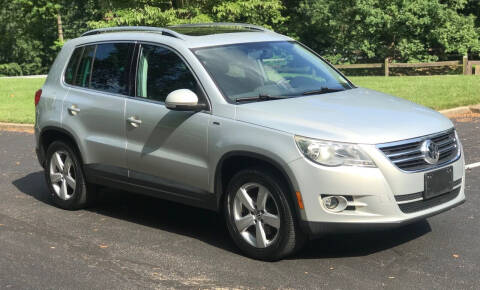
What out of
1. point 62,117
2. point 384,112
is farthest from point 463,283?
point 62,117

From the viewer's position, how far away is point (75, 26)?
65312mm

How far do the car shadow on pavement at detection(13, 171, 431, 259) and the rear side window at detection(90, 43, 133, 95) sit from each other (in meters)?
1.36

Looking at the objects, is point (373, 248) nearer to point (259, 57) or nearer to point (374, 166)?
point (374, 166)

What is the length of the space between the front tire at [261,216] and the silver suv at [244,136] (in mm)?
11

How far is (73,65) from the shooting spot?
8148 millimetres

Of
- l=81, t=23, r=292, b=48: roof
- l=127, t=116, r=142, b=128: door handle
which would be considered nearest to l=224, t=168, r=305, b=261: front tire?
l=127, t=116, r=142, b=128: door handle

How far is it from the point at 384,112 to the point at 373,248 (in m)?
1.13

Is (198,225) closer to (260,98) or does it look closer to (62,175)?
(260,98)

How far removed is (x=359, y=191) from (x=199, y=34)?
2.46m

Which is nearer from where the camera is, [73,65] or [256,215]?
[256,215]

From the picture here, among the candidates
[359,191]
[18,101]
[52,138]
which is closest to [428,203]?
[359,191]

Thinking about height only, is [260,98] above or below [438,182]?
above

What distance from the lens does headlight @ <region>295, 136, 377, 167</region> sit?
5531mm

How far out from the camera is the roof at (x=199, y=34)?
6.96 metres
